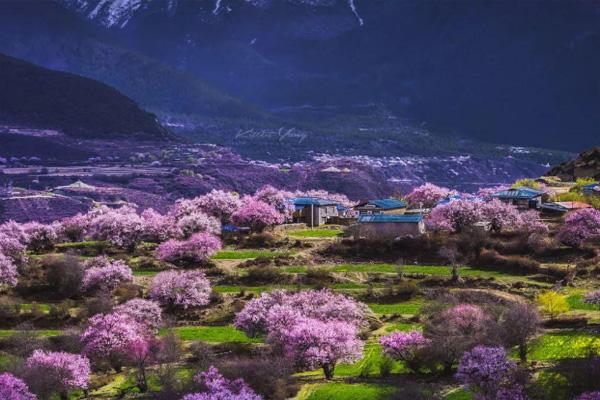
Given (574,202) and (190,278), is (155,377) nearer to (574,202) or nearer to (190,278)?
(190,278)

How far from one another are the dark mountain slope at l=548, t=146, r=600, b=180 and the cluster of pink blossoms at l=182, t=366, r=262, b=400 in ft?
324

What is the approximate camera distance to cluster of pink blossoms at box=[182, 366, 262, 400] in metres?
40.0

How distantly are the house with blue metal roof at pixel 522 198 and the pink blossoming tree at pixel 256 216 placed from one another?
24735 millimetres

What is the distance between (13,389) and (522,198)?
67.0m

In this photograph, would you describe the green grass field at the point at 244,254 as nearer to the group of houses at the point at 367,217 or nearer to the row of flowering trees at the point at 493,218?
the group of houses at the point at 367,217

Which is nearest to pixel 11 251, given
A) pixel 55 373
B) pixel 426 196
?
pixel 55 373

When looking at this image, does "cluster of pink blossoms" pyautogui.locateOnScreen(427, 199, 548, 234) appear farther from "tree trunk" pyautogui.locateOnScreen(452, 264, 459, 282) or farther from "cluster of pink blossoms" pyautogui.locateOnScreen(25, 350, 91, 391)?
"cluster of pink blossoms" pyautogui.locateOnScreen(25, 350, 91, 391)

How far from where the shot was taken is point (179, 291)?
6725 cm

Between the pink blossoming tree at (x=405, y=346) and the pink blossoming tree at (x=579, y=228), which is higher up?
the pink blossoming tree at (x=579, y=228)

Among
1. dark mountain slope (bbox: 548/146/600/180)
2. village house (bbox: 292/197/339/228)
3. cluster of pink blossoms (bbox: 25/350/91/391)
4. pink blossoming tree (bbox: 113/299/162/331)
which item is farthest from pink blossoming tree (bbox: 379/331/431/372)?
dark mountain slope (bbox: 548/146/600/180)

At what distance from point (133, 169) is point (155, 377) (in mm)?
123708

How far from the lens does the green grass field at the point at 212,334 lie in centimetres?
5947

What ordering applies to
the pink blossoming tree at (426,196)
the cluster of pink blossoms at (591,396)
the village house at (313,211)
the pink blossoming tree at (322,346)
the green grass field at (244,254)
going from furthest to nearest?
1. the pink blossoming tree at (426,196)
2. the village house at (313,211)
3. the green grass field at (244,254)
4. the pink blossoming tree at (322,346)
5. the cluster of pink blossoms at (591,396)

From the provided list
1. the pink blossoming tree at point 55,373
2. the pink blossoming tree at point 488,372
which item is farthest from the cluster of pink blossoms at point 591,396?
the pink blossoming tree at point 55,373
